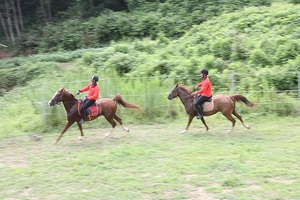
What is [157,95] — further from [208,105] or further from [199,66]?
[199,66]

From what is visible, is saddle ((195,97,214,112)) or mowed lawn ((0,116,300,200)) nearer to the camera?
mowed lawn ((0,116,300,200))

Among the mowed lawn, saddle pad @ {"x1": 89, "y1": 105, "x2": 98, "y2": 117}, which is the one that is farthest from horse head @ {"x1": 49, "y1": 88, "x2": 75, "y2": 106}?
the mowed lawn

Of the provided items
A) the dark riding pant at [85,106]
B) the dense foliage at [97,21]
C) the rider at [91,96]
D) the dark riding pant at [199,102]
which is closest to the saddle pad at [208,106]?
the dark riding pant at [199,102]

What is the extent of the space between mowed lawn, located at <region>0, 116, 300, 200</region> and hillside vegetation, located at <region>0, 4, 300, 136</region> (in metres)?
1.69

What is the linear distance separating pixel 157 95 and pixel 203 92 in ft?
9.31

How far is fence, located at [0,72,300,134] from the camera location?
41.3 ft

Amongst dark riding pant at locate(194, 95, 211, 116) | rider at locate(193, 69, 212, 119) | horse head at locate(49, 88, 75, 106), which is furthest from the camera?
dark riding pant at locate(194, 95, 211, 116)

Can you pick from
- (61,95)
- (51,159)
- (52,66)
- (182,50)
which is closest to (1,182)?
(51,159)

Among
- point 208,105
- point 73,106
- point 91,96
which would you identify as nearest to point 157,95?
point 208,105

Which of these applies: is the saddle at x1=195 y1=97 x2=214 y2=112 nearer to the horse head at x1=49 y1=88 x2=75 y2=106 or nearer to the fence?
the fence

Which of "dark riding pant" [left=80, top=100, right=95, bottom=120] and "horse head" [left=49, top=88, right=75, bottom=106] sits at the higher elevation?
"horse head" [left=49, top=88, right=75, bottom=106]

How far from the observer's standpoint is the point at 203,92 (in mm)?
10516

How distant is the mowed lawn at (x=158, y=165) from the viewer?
6609mm

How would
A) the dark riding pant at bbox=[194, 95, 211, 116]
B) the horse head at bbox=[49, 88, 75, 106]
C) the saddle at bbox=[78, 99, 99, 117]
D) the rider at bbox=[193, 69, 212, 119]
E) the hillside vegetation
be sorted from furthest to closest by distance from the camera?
the hillside vegetation < the dark riding pant at bbox=[194, 95, 211, 116] < the saddle at bbox=[78, 99, 99, 117] < the rider at bbox=[193, 69, 212, 119] < the horse head at bbox=[49, 88, 75, 106]
